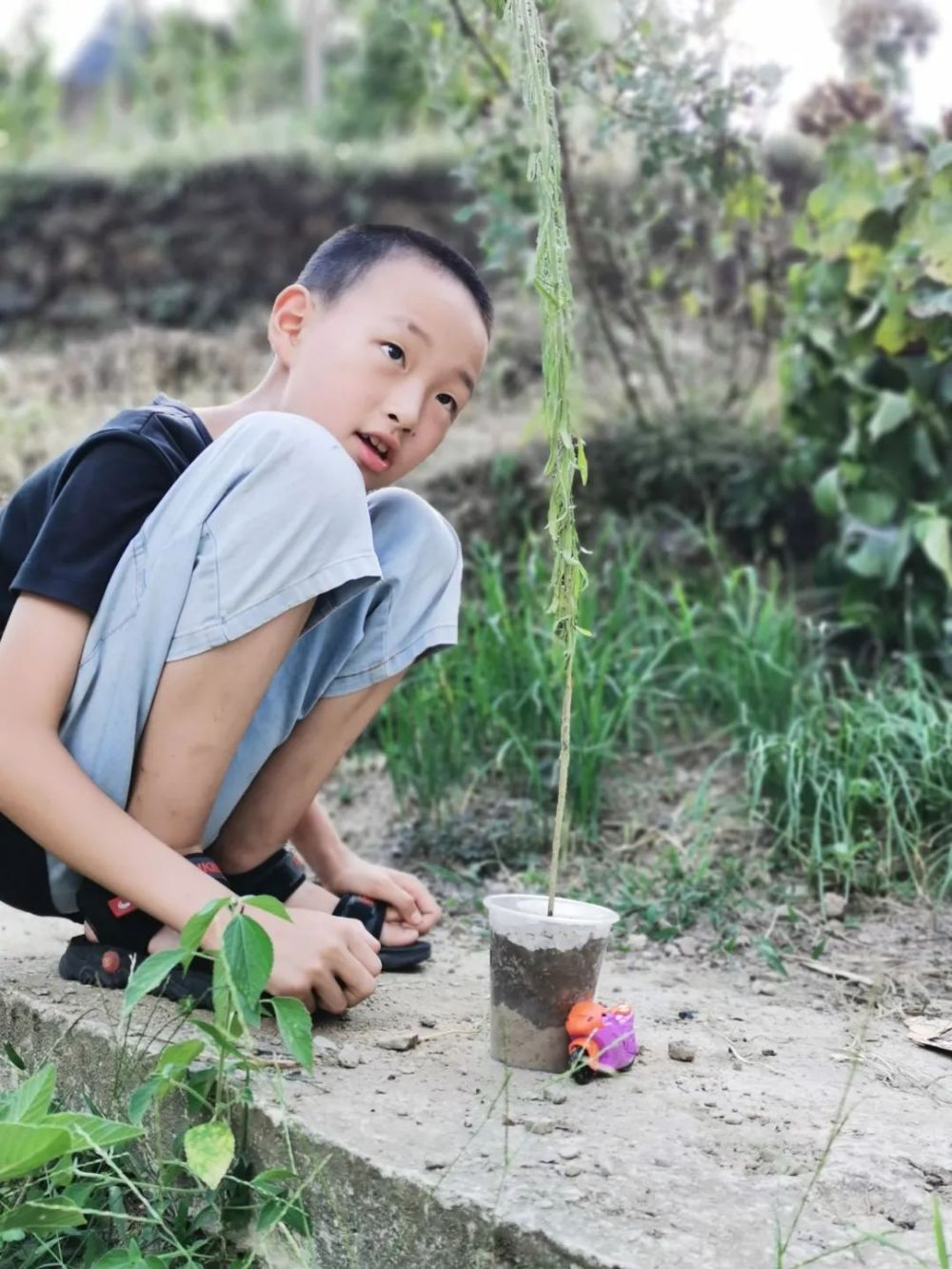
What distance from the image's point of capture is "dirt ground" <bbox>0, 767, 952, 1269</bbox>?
123cm

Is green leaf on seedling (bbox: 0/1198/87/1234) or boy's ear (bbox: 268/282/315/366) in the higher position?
boy's ear (bbox: 268/282/315/366)

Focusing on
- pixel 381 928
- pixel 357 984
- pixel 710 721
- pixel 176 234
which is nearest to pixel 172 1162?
pixel 357 984

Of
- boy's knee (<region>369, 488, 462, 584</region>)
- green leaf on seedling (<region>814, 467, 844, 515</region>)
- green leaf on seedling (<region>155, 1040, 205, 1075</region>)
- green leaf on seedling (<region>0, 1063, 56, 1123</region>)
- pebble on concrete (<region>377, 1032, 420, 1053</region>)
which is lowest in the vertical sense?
pebble on concrete (<region>377, 1032, 420, 1053</region>)

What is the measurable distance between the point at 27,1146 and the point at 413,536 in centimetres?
99

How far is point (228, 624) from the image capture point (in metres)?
1.57

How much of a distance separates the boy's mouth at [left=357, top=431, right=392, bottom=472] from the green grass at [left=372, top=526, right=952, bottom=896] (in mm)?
924

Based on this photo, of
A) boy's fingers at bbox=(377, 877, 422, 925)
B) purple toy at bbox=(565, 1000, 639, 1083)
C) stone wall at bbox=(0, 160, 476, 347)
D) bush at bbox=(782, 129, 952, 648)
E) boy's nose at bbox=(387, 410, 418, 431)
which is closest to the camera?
purple toy at bbox=(565, 1000, 639, 1083)

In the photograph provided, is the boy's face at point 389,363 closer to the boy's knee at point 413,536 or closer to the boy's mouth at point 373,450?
the boy's mouth at point 373,450

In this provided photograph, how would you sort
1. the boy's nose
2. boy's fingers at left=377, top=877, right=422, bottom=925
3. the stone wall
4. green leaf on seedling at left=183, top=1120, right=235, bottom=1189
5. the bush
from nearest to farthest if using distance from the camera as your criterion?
1. green leaf on seedling at left=183, top=1120, right=235, bottom=1189
2. the boy's nose
3. boy's fingers at left=377, top=877, right=422, bottom=925
4. the bush
5. the stone wall

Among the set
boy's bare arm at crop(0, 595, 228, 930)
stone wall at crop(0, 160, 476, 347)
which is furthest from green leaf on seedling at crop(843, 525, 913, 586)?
stone wall at crop(0, 160, 476, 347)

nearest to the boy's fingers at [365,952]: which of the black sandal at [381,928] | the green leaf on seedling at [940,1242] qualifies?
the black sandal at [381,928]

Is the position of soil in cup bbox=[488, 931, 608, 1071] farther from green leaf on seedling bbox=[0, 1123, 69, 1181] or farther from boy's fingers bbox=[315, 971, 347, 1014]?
green leaf on seedling bbox=[0, 1123, 69, 1181]

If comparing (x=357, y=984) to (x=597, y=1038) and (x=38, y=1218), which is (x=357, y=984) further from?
(x=38, y=1218)

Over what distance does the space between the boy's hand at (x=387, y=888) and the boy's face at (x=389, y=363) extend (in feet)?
1.87
